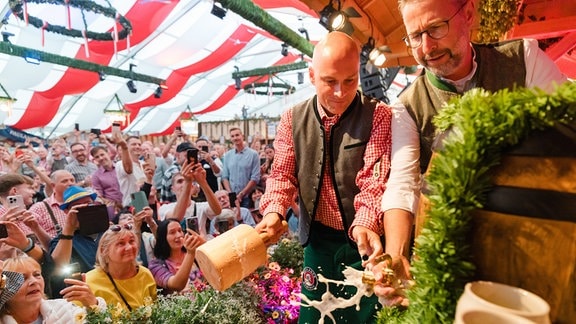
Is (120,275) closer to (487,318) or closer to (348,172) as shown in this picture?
(348,172)

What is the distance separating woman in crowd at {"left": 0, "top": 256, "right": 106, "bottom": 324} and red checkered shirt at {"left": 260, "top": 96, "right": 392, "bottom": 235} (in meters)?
1.02

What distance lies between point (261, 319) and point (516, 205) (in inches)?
75.1

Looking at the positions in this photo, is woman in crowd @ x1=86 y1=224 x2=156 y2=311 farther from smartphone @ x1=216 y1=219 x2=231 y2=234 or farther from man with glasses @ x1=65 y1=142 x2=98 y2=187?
man with glasses @ x1=65 y1=142 x2=98 y2=187

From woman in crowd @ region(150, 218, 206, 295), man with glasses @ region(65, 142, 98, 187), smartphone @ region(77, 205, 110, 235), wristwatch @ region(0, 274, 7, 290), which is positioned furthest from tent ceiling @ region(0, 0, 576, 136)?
wristwatch @ region(0, 274, 7, 290)

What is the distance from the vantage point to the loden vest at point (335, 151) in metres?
1.12

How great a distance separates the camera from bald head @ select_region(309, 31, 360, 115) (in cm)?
101

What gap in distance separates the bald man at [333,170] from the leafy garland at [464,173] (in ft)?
1.38

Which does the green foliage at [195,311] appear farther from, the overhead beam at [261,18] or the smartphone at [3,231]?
the overhead beam at [261,18]

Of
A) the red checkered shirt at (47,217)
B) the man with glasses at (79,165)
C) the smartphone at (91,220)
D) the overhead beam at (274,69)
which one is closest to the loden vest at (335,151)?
the smartphone at (91,220)

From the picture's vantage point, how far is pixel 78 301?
1.67 metres

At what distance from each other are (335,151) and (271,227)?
316mm

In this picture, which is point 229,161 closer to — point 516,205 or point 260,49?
point 516,205

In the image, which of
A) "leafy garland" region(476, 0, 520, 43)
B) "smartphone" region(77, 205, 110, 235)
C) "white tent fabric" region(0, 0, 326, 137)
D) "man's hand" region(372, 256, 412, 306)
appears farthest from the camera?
"white tent fabric" region(0, 0, 326, 137)

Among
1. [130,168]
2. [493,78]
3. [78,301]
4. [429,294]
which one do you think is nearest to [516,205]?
[429,294]
